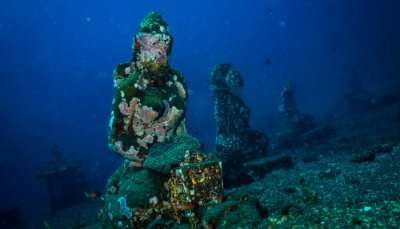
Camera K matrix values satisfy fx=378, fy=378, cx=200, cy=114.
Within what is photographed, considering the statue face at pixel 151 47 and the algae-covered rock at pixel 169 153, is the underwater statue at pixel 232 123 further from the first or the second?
the statue face at pixel 151 47

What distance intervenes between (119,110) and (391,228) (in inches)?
263

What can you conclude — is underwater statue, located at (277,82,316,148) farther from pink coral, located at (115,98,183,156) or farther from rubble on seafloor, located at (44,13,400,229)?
pink coral, located at (115,98,183,156)

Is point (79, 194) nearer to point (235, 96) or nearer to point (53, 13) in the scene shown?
point (235, 96)

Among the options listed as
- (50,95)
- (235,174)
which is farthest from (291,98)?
(50,95)

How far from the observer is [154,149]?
9695 mm

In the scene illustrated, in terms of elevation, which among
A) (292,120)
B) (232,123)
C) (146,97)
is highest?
(292,120)

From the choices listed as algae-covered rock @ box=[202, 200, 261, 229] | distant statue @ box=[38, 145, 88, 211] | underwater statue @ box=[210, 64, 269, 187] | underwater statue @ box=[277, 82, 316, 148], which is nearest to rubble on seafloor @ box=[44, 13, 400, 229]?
algae-covered rock @ box=[202, 200, 261, 229]

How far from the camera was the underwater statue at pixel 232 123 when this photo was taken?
18.7 meters

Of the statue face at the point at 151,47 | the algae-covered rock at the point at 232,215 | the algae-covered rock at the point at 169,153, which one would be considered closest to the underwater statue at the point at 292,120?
the statue face at the point at 151,47

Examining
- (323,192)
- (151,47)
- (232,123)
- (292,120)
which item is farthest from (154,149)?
(292,120)

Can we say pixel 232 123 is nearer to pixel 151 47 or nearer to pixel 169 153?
pixel 151 47

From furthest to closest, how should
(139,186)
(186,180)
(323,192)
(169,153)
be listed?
(323,192) → (139,186) → (169,153) → (186,180)

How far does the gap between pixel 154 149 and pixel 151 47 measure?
277cm

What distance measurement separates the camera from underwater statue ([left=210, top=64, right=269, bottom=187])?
18.7 metres
